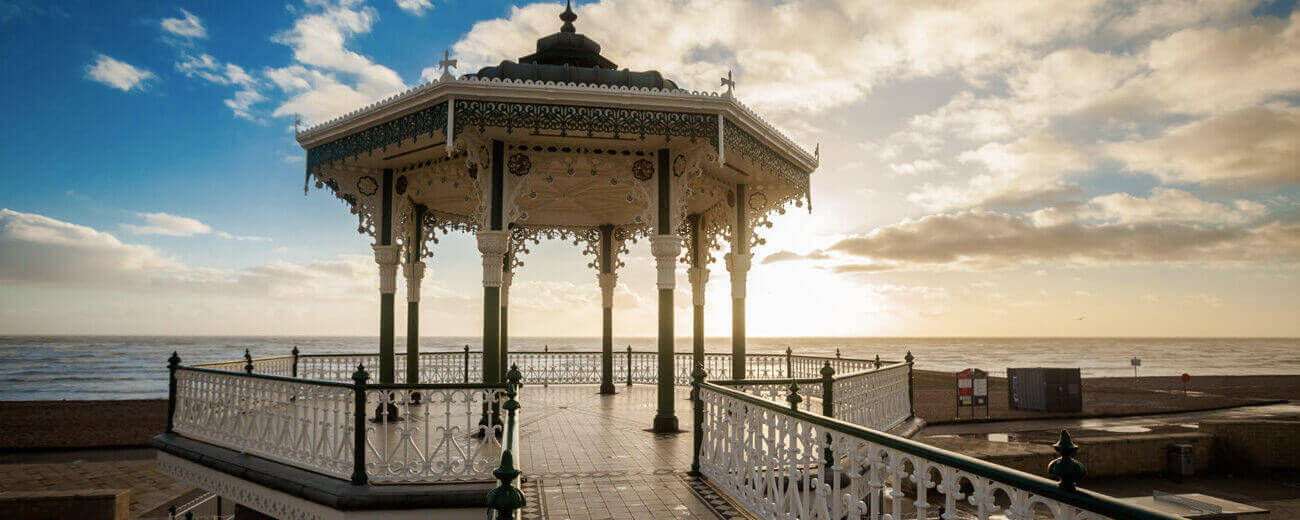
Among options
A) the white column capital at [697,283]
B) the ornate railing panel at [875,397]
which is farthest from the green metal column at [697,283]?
the ornate railing panel at [875,397]

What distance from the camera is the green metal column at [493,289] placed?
8.58 meters

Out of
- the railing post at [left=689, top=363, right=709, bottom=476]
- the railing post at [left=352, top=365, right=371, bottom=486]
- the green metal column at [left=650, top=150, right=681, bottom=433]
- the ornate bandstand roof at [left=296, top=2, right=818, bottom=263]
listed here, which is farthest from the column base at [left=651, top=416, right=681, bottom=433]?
the railing post at [left=352, top=365, right=371, bottom=486]

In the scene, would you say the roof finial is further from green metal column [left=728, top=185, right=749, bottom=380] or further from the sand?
the sand

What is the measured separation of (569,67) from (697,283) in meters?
4.64

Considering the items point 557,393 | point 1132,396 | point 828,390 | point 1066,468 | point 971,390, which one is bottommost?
point 1132,396

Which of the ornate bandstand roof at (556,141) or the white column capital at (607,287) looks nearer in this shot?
the ornate bandstand roof at (556,141)

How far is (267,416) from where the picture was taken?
6.97 m

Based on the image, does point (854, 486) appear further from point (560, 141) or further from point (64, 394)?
point (64, 394)

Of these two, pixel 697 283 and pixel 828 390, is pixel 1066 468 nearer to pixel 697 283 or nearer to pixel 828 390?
pixel 828 390

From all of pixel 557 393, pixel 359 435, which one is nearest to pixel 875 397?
pixel 359 435

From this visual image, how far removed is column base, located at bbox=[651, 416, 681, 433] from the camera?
364 inches

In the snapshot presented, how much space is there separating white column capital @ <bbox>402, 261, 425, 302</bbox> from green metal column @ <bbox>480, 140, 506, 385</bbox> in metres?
3.71

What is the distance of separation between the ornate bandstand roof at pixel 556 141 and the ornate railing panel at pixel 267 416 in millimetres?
3189

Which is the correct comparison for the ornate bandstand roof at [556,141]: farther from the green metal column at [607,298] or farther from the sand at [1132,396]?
the sand at [1132,396]
